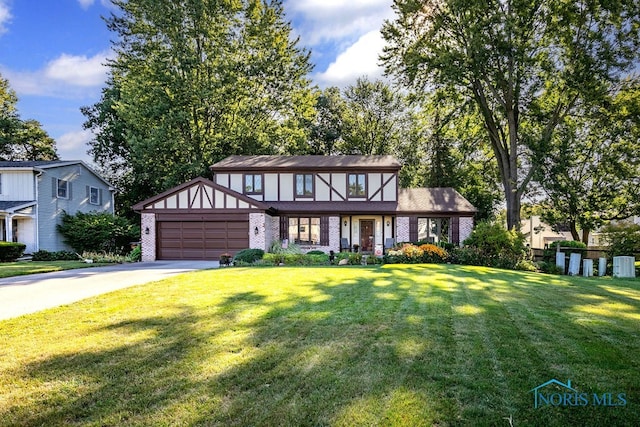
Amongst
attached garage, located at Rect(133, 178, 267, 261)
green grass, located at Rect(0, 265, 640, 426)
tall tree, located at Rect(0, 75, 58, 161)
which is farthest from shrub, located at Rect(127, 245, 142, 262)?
tall tree, located at Rect(0, 75, 58, 161)

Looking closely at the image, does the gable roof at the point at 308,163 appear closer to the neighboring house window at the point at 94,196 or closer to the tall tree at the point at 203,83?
the tall tree at the point at 203,83

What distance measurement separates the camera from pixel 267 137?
29.2 meters

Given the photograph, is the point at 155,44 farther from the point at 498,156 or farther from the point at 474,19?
the point at 498,156

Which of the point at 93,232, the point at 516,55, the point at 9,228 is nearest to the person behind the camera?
the point at 516,55

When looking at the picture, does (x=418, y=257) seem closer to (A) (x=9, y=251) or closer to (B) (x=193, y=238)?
(B) (x=193, y=238)

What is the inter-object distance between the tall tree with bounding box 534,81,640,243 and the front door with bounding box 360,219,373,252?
9.96 metres

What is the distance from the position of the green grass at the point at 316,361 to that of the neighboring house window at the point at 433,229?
54.5 feet

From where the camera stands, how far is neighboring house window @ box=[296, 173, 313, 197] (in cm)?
2394

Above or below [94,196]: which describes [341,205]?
below

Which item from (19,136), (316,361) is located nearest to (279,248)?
(316,361)

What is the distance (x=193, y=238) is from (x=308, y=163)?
8193mm

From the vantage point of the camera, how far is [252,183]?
79.0ft

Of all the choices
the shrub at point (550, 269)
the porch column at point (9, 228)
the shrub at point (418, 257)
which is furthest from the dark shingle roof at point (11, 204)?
the shrub at point (550, 269)

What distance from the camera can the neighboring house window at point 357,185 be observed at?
23.8m
